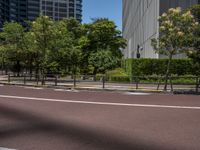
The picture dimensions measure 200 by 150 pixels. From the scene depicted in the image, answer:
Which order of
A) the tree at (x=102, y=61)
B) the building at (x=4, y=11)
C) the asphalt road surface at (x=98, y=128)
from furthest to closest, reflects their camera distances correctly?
the building at (x=4, y=11)
the tree at (x=102, y=61)
the asphalt road surface at (x=98, y=128)

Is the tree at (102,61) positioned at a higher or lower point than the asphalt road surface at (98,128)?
higher

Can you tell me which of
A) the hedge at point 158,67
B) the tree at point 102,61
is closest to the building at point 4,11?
the tree at point 102,61

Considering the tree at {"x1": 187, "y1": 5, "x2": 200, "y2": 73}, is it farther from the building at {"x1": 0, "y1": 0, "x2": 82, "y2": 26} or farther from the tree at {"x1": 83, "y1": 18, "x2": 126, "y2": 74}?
the building at {"x1": 0, "y1": 0, "x2": 82, "y2": 26}

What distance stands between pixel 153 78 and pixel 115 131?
2353 centimetres

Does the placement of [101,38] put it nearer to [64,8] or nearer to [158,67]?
[158,67]

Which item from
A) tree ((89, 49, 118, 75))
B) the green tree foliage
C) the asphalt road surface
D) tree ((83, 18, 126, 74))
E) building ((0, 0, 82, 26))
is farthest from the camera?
building ((0, 0, 82, 26))

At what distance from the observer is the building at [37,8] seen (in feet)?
546

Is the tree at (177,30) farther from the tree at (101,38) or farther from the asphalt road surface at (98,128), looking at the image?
the tree at (101,38)

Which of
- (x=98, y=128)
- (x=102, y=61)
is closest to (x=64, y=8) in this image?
(x=102, y=61)

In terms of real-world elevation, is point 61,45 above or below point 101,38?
below

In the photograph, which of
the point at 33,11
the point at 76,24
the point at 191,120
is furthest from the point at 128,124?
the point at 33,11

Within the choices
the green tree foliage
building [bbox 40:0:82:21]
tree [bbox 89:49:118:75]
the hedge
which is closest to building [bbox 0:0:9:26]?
building [bbox 40:0:82:21]

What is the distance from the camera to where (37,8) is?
181 meters

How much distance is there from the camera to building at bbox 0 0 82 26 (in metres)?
166
